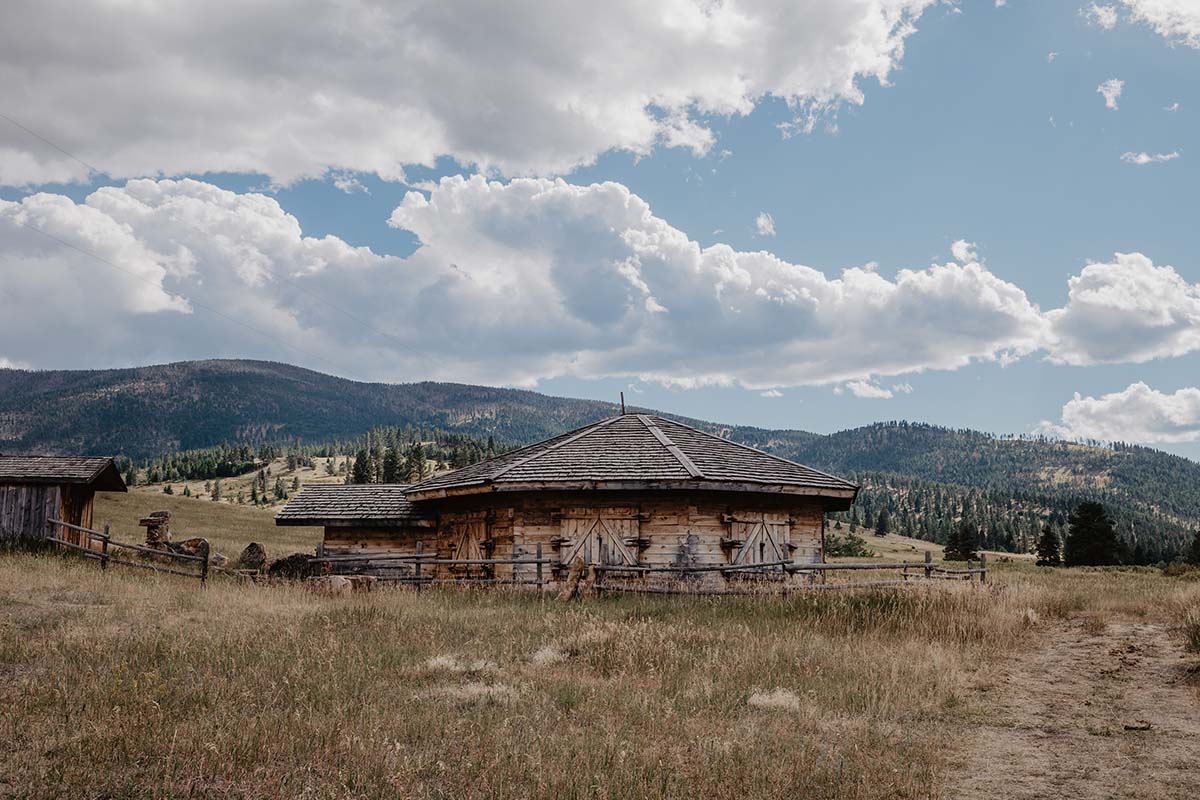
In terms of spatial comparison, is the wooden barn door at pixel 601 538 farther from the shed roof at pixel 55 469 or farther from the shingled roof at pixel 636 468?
the shed roof at pixel 55 469

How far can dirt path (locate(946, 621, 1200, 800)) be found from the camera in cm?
642

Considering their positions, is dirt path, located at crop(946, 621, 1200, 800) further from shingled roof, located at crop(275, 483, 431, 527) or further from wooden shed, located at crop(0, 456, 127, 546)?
wooden shed, located at crop(0, 456, 127, 546)

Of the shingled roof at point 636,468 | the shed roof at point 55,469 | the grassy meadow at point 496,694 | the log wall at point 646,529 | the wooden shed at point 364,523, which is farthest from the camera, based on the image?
the shed roof at point 55,469

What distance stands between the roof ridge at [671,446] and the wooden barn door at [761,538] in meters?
1.66

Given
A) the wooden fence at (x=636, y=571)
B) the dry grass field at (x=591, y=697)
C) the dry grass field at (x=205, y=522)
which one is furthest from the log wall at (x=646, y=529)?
the dry grass field at (x=205, y=522)

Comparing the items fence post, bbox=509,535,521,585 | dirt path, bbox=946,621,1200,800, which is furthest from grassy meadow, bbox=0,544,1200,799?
fence post, bbox=509,535,521,585

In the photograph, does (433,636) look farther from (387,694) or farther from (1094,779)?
(1094,779)

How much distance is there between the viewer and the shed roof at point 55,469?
25.4 meters

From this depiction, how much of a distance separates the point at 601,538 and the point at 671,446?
3.31 meters

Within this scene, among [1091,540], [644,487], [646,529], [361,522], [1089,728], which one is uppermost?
[644,487]

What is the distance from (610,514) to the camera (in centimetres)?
1931

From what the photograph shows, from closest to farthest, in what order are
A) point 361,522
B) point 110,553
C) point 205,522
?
point 361,522
point 110,553
point 205,522

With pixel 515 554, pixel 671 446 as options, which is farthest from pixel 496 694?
pixel 671 446

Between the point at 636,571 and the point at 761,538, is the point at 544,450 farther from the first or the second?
the point at 761,538
